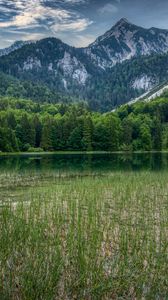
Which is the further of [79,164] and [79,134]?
[79,134]

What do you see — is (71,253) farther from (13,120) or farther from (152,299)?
(13,120)

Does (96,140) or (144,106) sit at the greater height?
(144,106)

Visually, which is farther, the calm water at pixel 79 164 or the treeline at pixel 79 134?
the treeline at pixel 79 134

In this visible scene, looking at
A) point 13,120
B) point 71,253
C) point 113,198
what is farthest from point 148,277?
point 13,120

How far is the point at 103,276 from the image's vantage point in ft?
28.6

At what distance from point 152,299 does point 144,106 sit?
18296 cm

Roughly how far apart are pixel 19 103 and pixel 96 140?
76.2 metres

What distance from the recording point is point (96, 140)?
13212 centimetres

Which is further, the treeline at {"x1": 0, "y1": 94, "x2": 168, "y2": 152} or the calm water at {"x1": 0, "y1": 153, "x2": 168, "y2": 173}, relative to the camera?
the treeline at {"x1": 0, "y1": 94, "x2": 168, "y2": 152}

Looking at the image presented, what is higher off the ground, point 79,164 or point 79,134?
point 79,134

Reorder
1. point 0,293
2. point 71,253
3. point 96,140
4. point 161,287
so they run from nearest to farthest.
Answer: point 0,293
point 161,287
point 71,253
point 96,140

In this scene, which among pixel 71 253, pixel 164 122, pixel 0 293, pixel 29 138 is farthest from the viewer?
pixel 164 122

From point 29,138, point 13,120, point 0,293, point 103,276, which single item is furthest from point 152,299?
point 13,120

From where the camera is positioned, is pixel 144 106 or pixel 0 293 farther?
pixel 144 106
